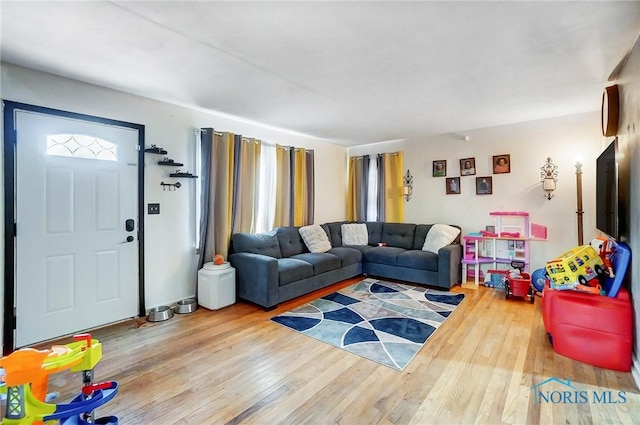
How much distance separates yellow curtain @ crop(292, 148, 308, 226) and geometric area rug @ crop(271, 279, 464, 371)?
4.88ft

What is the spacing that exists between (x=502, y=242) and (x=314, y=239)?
2809 mm

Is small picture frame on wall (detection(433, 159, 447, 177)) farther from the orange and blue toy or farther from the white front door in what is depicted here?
the orange and blue toy

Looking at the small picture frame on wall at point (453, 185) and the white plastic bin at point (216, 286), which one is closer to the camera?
the white plastic bin at point (216, 286)

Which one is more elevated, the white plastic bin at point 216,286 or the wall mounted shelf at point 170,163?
the wall mounted shelf at point 170,163

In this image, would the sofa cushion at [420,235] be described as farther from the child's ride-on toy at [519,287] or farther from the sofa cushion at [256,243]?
the sofa cushion at [256,243]

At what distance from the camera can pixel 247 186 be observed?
4.16 m

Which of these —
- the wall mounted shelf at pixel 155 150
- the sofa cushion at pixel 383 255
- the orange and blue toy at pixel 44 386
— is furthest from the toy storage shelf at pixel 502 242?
the orange and blue toy at pixel 44 386

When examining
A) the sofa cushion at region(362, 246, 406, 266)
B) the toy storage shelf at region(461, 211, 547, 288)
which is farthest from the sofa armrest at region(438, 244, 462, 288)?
the sofa cushion at region(362, 246, 406, 266)

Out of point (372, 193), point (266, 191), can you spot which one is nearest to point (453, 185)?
point (372, 193)

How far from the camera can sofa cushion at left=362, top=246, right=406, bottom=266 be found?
A: 4.46 metres

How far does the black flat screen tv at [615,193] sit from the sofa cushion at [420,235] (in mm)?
2161

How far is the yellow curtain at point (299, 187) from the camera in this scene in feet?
16.1

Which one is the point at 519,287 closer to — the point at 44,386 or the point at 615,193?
the point at 615,193

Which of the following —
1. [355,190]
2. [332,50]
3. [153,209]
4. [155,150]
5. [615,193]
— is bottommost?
[153,209]
